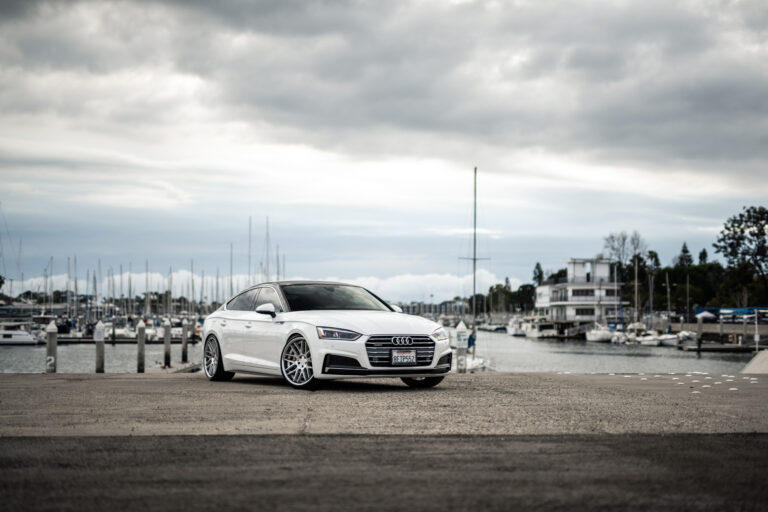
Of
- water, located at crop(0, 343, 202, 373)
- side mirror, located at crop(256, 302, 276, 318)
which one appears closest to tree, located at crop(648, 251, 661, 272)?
water, located at crop(0, 343, 202, 373)

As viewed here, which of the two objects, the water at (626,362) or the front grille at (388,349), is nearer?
the front grille at (388,349)

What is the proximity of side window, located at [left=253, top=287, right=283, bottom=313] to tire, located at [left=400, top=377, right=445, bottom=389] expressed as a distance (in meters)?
2.19

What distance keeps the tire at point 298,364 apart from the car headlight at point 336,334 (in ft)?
1.11

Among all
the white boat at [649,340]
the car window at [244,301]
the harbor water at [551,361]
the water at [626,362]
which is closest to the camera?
the car window at [244,301]

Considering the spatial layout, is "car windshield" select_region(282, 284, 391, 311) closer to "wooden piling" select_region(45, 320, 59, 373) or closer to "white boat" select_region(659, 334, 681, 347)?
"wooden piling" select_region(45, 320, 59, 373)

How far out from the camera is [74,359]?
63.2 m

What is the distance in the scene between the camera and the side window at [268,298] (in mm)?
13359

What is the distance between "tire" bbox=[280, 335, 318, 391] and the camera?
12.2 meters

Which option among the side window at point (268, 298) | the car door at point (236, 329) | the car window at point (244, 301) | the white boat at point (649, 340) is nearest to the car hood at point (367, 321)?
the side window at point (268, 298)

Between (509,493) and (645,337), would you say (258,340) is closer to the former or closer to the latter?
(509,493)

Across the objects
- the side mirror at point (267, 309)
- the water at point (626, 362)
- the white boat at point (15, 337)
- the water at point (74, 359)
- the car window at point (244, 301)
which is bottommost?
the water at point (626, 362)

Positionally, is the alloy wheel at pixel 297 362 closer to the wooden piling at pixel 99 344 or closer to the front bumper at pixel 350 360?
the front bumper at pixel 350 360

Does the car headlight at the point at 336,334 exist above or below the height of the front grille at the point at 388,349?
above

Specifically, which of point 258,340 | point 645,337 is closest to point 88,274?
point 645,337
